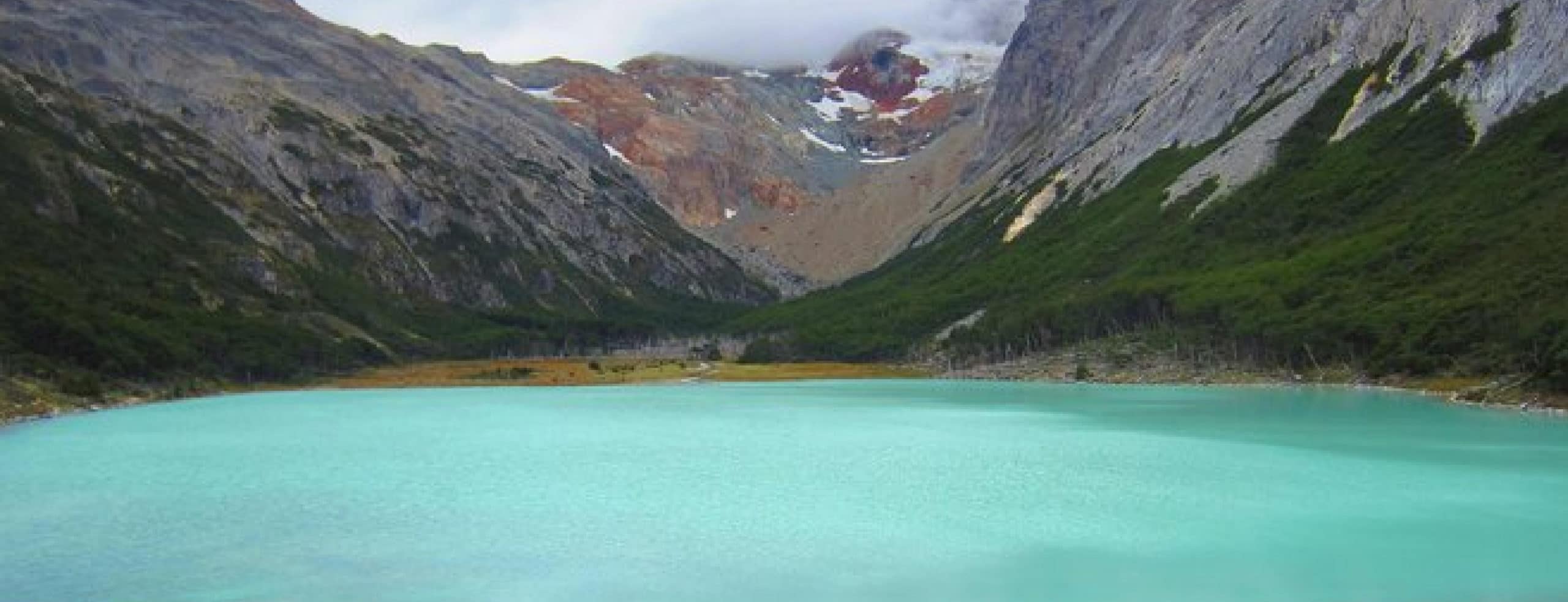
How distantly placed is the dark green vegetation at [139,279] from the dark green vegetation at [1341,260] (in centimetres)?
7562

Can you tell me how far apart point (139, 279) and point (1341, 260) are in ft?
415

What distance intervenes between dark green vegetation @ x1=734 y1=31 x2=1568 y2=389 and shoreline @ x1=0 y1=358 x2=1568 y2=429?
7.60 ft

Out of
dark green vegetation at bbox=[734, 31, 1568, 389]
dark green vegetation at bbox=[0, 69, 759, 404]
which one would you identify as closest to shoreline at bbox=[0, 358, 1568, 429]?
dark green vegetation at bbox=[734, 31, 1568, 389]

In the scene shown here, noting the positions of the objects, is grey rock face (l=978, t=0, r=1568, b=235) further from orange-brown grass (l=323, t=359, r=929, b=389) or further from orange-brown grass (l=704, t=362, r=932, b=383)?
orange-brown grass (l=323, t=359, r=929, b=389)

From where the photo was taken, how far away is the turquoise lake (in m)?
30.0

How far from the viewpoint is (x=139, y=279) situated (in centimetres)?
14262

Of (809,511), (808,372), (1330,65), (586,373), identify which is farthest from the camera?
(808,372)

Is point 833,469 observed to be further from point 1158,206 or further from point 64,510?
point 1158,206

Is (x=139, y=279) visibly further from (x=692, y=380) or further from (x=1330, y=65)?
(x=1330, y=65)

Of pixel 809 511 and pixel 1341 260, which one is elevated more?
pixel 1341 260

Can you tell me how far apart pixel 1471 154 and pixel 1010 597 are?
360ft

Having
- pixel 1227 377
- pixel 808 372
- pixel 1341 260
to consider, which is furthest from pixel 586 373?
pixel 1341 260

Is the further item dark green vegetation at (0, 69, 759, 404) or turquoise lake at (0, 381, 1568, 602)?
dark green vegetation at (0, 69, 759, 404)

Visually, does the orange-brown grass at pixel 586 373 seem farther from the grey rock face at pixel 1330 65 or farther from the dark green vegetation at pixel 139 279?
the grey rock face at pixel 1330 65
